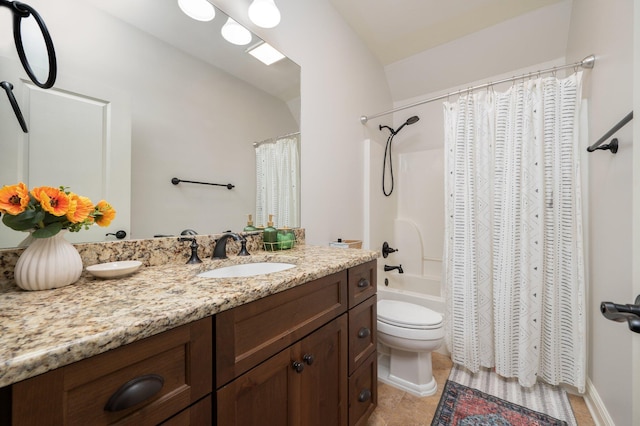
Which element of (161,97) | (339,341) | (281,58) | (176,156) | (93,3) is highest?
(281,58)

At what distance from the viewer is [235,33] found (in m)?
1.22

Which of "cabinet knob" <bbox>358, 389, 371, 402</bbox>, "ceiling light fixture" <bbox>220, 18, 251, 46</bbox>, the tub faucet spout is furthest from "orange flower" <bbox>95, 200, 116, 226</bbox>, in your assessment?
the tub faucet spout

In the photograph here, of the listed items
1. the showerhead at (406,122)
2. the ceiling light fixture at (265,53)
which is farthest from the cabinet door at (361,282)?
the showerhead at (406,122)

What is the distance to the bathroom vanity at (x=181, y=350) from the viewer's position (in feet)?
1.15

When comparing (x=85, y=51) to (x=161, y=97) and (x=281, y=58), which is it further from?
(x=281, y=58)

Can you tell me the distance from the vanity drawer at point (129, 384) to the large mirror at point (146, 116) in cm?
58

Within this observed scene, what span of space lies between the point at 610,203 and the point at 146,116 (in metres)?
2.04

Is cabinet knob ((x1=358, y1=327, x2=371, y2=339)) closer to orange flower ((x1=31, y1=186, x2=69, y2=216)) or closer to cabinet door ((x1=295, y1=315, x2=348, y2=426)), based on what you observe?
cabinet door ((x1=295, y1=315, x2=348, y2=426))

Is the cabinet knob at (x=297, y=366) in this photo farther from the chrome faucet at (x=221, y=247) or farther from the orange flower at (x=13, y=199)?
the orange flower at (x=13, y=199)

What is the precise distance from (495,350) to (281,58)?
223cm

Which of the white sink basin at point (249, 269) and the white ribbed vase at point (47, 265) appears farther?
the white sink basin at point (249, 269)

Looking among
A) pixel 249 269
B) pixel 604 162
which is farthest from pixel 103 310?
pixel 604 162

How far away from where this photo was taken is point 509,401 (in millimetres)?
1406

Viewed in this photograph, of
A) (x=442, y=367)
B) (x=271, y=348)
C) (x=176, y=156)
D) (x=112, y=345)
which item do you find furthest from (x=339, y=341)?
(x=442, y=367)
